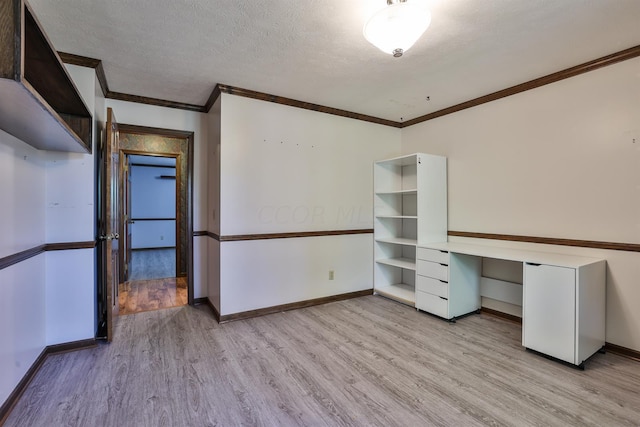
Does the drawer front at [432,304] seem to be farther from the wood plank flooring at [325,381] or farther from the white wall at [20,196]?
the white wall at [20,196]

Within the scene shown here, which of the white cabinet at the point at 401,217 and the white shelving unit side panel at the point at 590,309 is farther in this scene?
the white cabinet at the point at 401,217

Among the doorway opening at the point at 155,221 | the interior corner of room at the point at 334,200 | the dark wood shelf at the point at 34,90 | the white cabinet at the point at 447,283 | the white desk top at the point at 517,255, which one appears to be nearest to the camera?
the dark wood shelf at the point at 34,90

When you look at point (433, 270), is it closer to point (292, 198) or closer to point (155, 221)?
point (292, 198)

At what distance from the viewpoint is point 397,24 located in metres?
1.71

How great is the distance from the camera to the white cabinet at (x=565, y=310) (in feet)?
7.37

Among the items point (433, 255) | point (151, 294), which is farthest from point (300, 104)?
point (151, 294)

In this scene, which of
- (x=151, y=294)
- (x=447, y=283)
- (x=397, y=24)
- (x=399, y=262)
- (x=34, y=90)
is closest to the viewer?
(x=34, y=90)

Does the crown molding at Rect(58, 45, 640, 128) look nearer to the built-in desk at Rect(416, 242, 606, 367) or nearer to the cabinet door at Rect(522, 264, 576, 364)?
the built-in desk at Rect(416, 242, 606, 367)

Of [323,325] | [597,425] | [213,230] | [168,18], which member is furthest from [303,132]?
[597,425]

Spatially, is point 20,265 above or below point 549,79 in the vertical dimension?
below

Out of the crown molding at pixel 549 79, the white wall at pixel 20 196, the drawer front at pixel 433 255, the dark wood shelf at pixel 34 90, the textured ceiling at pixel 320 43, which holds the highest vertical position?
the textured ceiling at pixel 320 43

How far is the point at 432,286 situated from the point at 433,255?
1.09ft

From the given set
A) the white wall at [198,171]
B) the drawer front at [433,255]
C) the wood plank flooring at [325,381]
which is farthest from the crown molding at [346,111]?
the wood plank flooring at [325,381]

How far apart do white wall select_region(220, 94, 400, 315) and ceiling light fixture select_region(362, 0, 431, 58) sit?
5.92 ft
